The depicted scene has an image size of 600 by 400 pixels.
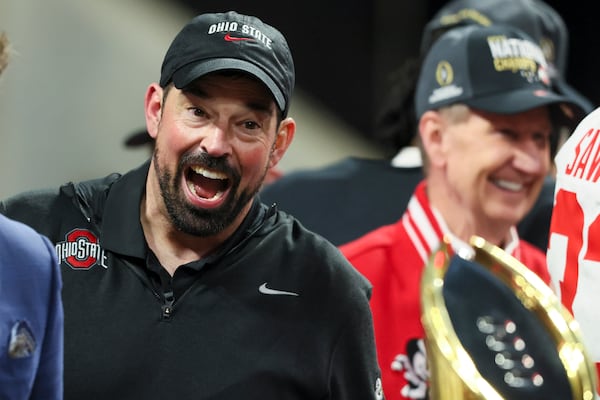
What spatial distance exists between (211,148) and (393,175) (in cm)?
153

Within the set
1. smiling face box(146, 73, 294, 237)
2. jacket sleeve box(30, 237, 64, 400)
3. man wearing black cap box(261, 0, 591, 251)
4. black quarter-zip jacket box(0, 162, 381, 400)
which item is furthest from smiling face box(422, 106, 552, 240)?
jacket sleeve box(30, 237, 64, 400)

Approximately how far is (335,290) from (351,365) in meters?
0.12

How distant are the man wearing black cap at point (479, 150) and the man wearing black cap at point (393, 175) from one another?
0.89 feet

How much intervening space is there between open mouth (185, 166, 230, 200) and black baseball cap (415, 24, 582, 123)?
3.28 ft

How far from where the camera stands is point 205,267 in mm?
2025

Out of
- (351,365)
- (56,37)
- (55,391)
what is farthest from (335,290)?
(56,37)

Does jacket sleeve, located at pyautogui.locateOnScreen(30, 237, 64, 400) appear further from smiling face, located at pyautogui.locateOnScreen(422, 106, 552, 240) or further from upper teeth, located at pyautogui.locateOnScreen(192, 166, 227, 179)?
smiling face, located at pyautogui.locateOnScreen(422, 106, 552, 240)

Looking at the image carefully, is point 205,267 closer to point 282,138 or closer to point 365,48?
point 282,138

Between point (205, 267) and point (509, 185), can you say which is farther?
point (509, 185)

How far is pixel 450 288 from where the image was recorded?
275 centimetres

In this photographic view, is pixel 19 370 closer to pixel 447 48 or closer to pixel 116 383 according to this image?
pixel 116 383

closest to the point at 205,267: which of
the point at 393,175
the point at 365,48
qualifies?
the point at 393,175

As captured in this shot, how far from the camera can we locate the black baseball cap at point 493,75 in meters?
2.86

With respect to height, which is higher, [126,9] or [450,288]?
[126,9]
